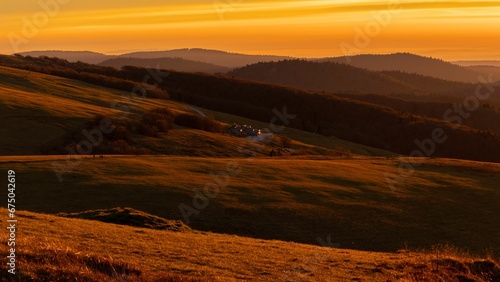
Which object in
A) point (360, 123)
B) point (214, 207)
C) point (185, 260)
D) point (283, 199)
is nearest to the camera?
point (185, 260)

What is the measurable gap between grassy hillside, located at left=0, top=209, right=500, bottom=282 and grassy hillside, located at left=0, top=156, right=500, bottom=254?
10.4 metres

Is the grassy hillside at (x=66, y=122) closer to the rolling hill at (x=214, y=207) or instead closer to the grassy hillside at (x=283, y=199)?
the rolling hill at (x=214, y=207)

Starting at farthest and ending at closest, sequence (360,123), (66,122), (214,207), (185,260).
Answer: (360,123)
(66,122)
(214,207)
(185,260)

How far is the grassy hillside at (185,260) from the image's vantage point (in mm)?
17641

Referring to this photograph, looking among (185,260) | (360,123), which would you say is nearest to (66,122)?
(185,260)

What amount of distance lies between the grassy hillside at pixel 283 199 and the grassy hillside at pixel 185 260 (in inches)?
408

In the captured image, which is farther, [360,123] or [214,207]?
[360,123]

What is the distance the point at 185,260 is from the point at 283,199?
911 inches

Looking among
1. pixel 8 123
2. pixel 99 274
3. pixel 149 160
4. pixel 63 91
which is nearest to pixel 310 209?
pixel 149 160

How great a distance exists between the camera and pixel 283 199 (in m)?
44.0

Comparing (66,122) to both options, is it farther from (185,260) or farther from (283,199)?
(185,260)

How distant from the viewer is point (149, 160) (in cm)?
5306

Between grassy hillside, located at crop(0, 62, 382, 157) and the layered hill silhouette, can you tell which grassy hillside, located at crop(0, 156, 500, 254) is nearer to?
grassy hillside, located at crop(0, 62, 382, 157)

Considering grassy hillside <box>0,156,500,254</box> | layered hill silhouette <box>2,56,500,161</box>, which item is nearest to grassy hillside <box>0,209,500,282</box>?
grassy hillside <box>0,156,500,254</box>
